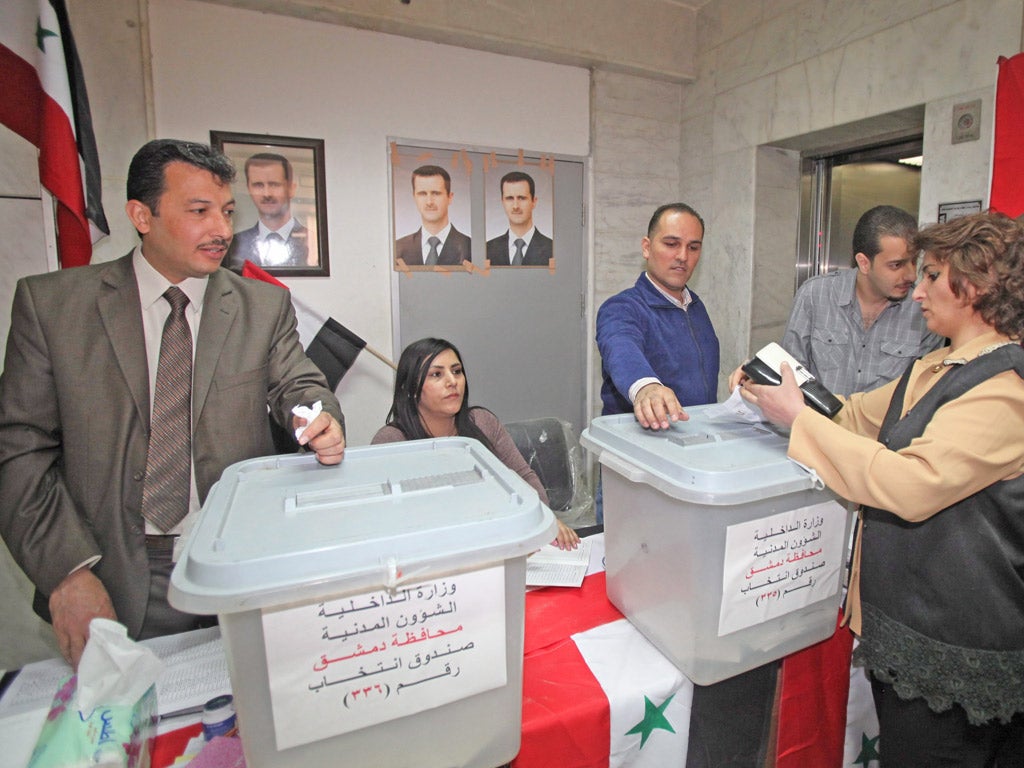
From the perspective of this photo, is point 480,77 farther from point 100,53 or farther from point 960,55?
point 960,55

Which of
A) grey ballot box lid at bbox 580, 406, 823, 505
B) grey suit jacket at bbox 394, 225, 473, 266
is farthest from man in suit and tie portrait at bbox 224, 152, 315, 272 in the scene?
grey ballot box lid at bbox 580, 406, 823, 505

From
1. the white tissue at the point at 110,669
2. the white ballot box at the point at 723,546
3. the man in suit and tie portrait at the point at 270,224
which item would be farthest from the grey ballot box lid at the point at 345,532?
the man in suit and tie portrait at the point at 270,224

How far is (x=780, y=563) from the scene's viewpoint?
0.94 metres

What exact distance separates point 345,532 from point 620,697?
1.74ft

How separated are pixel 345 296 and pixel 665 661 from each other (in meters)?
2.30

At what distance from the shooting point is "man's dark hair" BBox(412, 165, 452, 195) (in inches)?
114

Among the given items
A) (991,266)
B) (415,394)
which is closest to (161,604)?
(415,394)

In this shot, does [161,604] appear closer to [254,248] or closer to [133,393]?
[133,393]

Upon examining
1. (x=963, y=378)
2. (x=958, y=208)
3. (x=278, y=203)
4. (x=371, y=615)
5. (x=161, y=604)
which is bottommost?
(x=161, y=604)

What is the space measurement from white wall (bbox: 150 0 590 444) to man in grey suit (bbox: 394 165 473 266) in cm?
11

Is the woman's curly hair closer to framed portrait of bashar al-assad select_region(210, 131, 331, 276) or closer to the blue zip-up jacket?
the blue zip-up jacket

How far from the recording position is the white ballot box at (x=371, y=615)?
0.65 m

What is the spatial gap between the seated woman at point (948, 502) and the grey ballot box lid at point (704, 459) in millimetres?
51

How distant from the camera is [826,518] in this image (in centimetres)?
98
